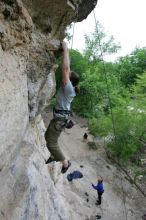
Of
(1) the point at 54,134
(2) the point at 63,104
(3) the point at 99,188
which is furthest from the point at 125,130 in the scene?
(2) the point at 63,104

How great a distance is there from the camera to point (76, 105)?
31.3 m

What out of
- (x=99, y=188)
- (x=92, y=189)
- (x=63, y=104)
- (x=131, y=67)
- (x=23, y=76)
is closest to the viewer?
(x=23, y=76)

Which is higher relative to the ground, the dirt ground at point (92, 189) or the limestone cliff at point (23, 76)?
the limestone cliff at point (23, 76)

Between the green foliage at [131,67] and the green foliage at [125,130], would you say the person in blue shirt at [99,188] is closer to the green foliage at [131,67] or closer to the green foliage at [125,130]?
the green foliage at [125,130]

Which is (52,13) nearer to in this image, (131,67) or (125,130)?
(125,130)

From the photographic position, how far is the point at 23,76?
7.09m

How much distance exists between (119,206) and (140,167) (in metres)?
6.81

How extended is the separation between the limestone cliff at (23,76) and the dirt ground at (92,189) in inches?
217

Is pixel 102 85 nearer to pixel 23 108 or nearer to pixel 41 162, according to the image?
pixel 41 162

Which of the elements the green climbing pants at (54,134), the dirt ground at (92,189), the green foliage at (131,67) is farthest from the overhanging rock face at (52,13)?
the green foliage at (131,67)

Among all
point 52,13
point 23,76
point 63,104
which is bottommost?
point 63,104

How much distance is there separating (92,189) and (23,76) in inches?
580

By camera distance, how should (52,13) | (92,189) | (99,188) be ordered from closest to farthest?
(52,13) < (99,188) < (92,189)

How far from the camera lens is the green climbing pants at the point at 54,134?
24.5 feet
